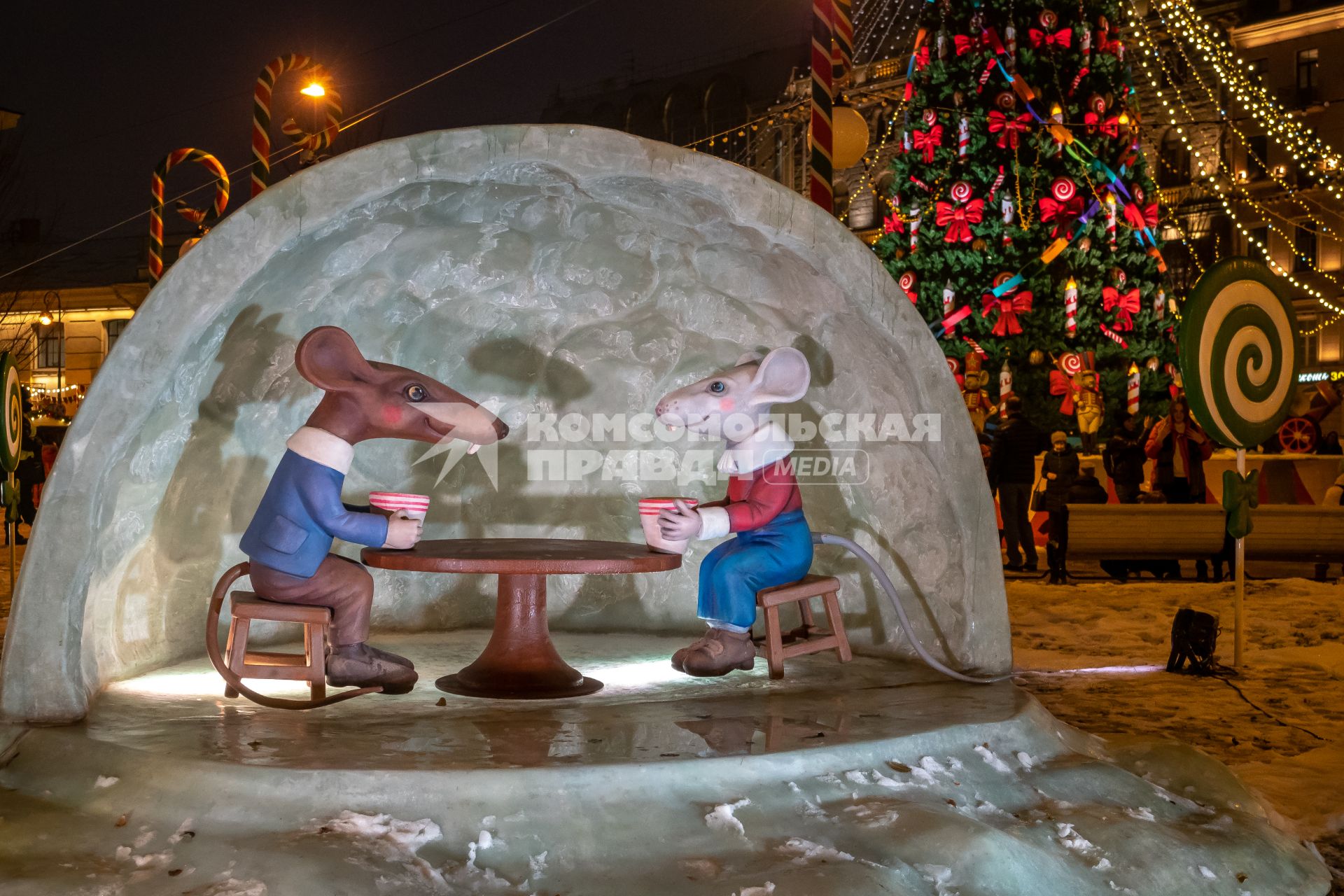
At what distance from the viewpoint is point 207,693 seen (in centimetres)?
490

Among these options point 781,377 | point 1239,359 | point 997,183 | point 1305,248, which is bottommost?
point 781,377

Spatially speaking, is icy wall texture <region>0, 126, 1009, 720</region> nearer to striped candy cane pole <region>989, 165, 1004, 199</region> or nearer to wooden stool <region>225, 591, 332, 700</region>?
wooden stool <region>225, 591, 332, 700</region>

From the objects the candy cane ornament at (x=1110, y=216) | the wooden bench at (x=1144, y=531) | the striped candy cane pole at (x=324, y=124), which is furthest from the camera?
the candy cane ornament at (x=1110, y=216)

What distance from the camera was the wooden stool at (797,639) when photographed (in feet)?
17.0

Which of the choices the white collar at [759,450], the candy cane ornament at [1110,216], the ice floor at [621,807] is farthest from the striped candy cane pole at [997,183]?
the ice floor at [621,807]

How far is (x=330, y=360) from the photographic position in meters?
4.76

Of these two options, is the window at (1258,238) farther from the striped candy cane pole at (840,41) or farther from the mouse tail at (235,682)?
the mouse tail at (235,682)

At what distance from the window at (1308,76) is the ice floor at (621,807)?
32020 mm

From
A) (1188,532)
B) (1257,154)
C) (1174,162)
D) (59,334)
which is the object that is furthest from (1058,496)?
(59,334)

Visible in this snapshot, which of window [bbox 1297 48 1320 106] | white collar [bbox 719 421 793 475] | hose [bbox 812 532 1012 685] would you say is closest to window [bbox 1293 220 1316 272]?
window [bbox 1297 48 1320 106]

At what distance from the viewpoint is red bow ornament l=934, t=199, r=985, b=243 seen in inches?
632

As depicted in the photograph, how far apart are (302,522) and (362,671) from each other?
67cm

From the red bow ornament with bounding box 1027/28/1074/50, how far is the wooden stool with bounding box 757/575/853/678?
12.8 m

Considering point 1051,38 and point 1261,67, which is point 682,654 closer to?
point 1051,38
